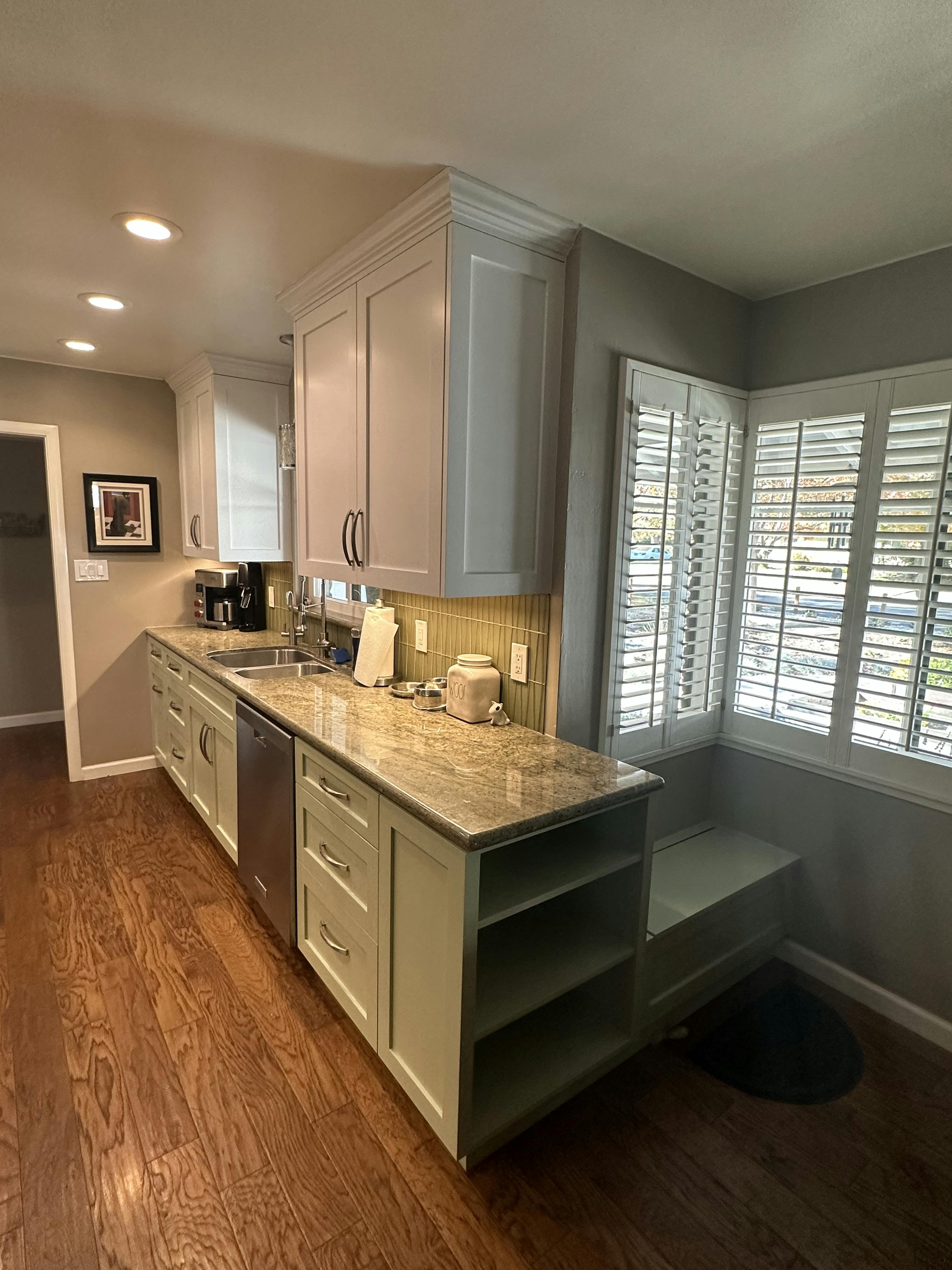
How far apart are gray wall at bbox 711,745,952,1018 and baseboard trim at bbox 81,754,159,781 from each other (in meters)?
3.42

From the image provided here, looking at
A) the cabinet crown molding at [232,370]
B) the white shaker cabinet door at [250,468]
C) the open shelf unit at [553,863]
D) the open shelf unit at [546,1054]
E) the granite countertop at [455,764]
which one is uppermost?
the cabinet crown molding at [232,370]

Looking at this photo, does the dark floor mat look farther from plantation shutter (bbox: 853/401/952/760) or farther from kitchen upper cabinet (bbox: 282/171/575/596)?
kitchen upper cabinet (bbox: 282/171/575/596)

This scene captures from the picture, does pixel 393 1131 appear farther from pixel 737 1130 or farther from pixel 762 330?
pixel 762 330

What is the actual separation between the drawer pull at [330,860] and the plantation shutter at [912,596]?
5.55 ft

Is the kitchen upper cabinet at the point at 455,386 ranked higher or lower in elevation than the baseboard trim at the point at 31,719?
higher

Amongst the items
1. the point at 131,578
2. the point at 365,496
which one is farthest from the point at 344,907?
the point at 131,578

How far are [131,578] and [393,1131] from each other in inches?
131

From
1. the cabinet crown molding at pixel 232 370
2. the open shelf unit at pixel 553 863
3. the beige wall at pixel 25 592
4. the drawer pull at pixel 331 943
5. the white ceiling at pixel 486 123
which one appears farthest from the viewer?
the beige wall at pixel 25 592

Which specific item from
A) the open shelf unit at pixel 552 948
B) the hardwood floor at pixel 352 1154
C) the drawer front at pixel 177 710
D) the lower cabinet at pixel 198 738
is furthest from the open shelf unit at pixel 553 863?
the drawer front at pixel 177 710

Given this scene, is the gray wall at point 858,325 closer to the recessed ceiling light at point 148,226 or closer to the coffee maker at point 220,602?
the recessed ceiling light at point 148,226

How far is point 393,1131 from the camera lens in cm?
169

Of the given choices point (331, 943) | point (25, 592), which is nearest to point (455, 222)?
point (331, 943)

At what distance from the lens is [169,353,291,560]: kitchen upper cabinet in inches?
135

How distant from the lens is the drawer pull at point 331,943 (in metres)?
1.90
